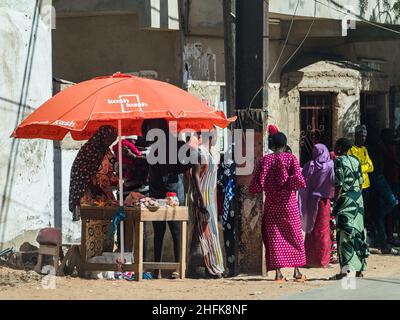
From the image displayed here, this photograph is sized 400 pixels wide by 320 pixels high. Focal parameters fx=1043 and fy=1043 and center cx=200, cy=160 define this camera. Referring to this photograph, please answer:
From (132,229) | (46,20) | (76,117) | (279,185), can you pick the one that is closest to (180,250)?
(132,229)

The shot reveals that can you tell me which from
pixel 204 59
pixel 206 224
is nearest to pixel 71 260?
pixel 206 224

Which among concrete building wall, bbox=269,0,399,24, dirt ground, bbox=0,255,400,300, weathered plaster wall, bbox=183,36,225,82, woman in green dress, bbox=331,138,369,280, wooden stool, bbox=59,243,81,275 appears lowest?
dirt ground, bbox=0,255,400,300

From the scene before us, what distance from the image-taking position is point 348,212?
1141 cm

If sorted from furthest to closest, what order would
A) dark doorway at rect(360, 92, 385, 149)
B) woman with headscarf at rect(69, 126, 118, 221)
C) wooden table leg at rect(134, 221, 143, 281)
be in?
1. dark doorway at rect(360, 92, 385, 149)
2. woman with headscarf at rect(69, 126, 118, 221)
3. wooden table leg at rect(134, 221, 143, 281)

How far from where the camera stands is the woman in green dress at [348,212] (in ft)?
37.3

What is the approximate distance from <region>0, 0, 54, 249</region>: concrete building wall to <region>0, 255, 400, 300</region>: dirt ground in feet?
3.01

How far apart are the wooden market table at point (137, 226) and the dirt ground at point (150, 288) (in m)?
0.15

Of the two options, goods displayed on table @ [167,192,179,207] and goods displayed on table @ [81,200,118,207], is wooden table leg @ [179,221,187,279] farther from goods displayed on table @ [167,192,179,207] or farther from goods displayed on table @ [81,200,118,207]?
goods displayed on table @ [81,200,118,207]

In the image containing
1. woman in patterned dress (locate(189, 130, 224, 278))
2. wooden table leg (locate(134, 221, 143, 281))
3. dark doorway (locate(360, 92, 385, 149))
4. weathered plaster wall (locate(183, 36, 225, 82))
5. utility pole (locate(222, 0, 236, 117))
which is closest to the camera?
wooden table leg (locate(134, 221, 143, 281))

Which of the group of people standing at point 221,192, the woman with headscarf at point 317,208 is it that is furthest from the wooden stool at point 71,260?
the woman with headscarf at point 317,208

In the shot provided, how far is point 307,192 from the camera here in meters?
13.1

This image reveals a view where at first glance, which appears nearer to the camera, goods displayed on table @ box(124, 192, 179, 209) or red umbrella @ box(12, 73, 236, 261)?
red umbrella @ box(12, 73, 236, 261)

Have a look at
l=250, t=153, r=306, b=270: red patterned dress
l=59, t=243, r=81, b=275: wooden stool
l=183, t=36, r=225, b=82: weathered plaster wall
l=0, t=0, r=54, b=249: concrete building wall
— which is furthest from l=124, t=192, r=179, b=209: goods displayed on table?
l=183, t=36, r=225, b=82: weathered plaster wall

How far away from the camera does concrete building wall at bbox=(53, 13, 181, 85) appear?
15469 millimetres
